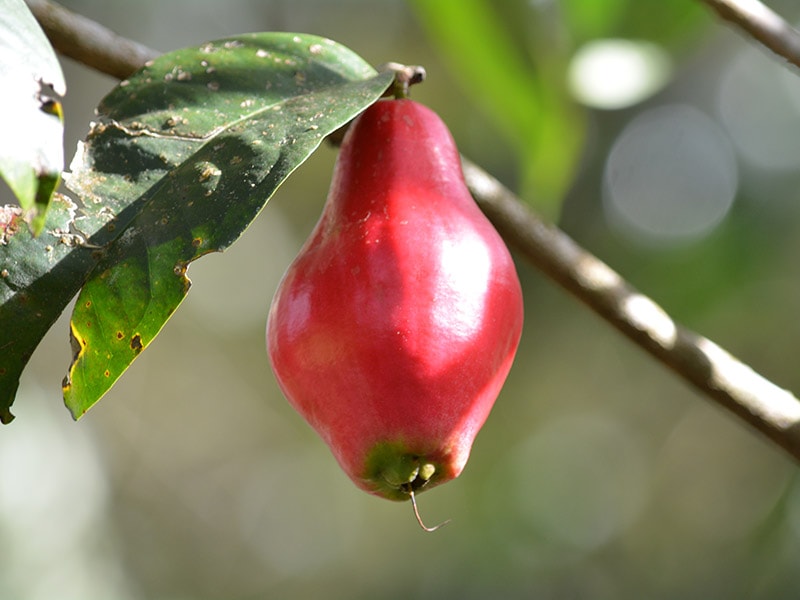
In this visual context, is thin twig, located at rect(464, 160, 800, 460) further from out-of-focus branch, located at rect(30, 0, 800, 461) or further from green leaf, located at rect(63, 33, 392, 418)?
green leaf, located at rect(63, 33, 392, 418)

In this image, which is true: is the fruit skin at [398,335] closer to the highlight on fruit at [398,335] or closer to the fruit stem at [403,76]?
the highlight on fruit at [398,335]

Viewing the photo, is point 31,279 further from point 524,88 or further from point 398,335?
point 524,88

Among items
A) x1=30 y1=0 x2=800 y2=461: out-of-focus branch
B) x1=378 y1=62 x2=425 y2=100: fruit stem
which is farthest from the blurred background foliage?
x1=378 y1=62 x2=425 y2=100: fruit stem

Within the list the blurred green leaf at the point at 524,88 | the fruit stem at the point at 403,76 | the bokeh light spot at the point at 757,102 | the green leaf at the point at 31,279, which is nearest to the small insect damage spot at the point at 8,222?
the green leaf at the point at 31,279

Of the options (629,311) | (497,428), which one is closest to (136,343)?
(629,311)

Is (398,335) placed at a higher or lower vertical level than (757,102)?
higher

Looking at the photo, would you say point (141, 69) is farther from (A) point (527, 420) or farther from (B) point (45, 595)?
(A) point (527, 420)
